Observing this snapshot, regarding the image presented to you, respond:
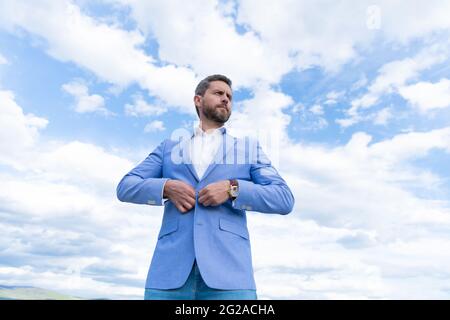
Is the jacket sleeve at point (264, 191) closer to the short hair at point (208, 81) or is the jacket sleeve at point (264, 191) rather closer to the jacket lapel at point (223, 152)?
the jacket lapel at point (223, 152)

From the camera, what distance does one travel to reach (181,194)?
4.41 m

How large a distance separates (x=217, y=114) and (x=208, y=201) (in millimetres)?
1092

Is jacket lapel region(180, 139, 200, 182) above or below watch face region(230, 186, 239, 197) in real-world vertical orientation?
above

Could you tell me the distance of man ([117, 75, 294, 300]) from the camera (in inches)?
165

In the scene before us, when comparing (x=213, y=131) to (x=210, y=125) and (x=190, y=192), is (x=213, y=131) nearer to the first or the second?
(x=210, y=125)

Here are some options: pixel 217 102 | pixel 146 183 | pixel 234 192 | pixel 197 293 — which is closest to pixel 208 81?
pixel 217 102

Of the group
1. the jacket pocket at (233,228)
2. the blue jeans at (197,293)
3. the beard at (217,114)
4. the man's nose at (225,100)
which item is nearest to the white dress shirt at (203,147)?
the beard at (217,114)

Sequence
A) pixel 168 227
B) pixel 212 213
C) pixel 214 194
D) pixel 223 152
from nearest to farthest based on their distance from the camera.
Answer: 1. pixel 214 194
2. pixel 212 213
3. pixel 168 227
4. pixel 223 152

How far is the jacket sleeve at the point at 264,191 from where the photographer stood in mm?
4363

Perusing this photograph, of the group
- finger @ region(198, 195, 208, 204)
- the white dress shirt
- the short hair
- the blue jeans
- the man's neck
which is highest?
the short hair

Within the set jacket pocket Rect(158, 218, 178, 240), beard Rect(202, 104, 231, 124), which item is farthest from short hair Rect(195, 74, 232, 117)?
jacket pocket Rect(158, 218, 178, 240)

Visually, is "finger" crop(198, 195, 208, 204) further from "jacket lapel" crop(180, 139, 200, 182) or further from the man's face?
the man's face

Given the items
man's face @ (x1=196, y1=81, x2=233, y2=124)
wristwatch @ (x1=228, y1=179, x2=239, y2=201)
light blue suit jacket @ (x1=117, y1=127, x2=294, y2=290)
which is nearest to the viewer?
light blue suit jacket @ (x1=117, y1=127, x2=294, y2=290)
